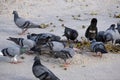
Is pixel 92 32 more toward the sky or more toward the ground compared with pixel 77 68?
more toward the sky

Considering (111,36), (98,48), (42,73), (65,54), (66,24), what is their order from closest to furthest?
1. (42,73)
2. (65,54)
3. (98,48)
4. (111,36)
5. (66,24)

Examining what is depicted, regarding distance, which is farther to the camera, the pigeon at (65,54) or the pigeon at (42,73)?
the pigeon at (65,54)

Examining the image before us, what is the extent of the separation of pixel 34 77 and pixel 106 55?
7.28 feet

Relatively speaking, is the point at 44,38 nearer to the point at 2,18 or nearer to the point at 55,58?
the point at 55,58

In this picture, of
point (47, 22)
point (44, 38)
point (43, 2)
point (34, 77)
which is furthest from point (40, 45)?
point (43, 2)

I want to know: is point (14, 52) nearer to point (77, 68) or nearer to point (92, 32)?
point (77, 68)

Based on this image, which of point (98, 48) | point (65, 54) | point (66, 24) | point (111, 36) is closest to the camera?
point (65, 54)

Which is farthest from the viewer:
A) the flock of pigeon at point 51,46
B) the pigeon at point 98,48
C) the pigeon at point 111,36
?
the pigeon at point 111,36

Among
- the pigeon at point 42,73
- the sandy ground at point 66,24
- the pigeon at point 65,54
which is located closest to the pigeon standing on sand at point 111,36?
the sandy ground at point 66,24

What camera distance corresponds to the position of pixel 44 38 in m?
9.65

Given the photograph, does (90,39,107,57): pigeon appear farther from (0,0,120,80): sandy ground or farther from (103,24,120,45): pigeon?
(103,24,120,45): pigeon

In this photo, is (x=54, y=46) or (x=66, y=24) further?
(x=66, y=24)

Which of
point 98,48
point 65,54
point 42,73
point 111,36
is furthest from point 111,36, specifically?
point 42,73

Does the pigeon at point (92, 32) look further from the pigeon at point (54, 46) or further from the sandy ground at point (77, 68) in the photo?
the pigeon at point (54, 46)
